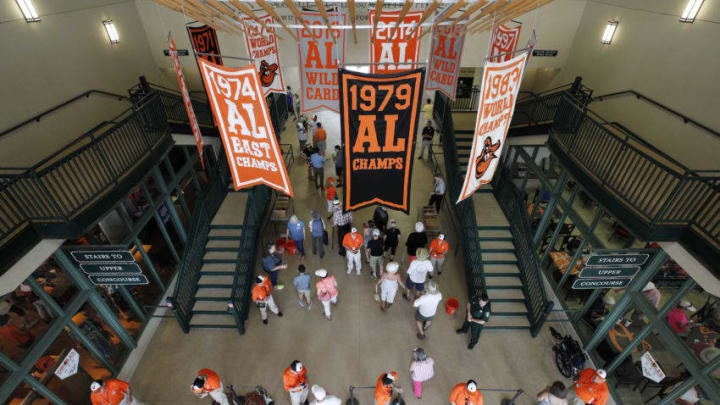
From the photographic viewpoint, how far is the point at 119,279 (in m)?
6.38

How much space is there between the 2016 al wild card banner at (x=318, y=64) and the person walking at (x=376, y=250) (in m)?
3.28

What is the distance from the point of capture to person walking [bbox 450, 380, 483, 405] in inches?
216

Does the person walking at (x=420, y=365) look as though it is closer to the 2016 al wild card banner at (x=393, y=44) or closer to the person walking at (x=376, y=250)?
the person walking at (x=376, y=250)

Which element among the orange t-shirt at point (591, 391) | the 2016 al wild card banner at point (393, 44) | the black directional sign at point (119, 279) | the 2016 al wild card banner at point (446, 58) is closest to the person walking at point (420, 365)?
the orange t-shirt at point (591, 391)

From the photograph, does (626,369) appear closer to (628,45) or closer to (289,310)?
(289,310)

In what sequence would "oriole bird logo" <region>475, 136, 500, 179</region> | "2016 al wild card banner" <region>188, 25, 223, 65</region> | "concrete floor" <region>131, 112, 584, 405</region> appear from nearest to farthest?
1. "oriole bird logo" <region>475, 136, 500, 179</region>
2. "concrete floor" <region>131, 112, 584, 405</region>
3. "2016 al wild card banner" <region>188, 25, 223, 65</region>

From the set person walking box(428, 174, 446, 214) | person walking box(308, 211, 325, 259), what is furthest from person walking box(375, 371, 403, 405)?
person walking box(428, 174, 446, 214)

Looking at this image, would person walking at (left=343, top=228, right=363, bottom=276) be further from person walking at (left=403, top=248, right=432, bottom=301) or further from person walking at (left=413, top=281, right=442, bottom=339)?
person walking at (left=413, top=281, right=442, bottom=339)

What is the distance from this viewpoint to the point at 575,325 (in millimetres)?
8016

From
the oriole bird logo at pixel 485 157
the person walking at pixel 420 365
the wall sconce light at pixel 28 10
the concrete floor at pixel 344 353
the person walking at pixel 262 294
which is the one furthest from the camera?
the wall sconce light at pixel 28 10

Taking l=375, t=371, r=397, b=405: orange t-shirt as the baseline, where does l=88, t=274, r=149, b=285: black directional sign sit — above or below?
above

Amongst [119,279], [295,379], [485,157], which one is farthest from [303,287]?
[485,157]

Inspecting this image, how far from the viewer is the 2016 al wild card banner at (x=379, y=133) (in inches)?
197

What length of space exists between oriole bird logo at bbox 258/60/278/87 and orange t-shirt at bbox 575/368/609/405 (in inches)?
349
